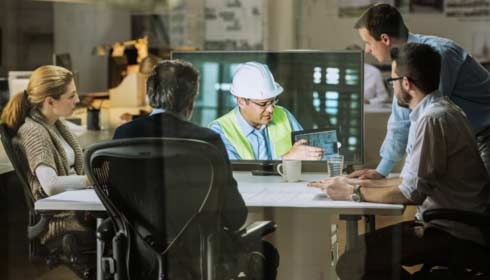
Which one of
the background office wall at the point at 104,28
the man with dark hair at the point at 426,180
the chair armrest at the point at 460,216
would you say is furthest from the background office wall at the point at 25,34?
the chair armrest at the point at 460,216

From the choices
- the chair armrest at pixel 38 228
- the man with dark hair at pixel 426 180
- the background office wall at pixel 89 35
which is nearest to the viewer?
the man with dark hair at pixel 426 180

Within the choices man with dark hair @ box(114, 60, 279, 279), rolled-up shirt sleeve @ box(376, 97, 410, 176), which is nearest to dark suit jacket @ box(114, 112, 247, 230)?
man with dark hair @ box(114, 60, 279, 279)

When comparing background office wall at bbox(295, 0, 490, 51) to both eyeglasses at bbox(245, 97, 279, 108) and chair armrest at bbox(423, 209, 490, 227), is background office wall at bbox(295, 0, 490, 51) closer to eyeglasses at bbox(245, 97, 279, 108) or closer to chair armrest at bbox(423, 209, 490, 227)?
eyeglasses at bbox(245, 97, 279, 108)

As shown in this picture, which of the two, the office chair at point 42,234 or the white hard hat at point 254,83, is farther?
the office chair at point 42,234

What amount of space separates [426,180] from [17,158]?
101 cm

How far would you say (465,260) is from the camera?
1.92 meters

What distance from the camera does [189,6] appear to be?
6.52 feet

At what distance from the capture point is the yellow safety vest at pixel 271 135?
6.31ft

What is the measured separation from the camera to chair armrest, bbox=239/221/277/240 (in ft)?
6.54

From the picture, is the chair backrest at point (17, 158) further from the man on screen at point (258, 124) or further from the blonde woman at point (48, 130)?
the man on screen at point (258, 124)

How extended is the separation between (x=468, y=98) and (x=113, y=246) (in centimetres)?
91

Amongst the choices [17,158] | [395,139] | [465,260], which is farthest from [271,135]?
[17,158]

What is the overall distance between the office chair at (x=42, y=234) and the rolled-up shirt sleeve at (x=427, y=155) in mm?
829

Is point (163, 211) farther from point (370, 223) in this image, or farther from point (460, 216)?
point (460, 216)
